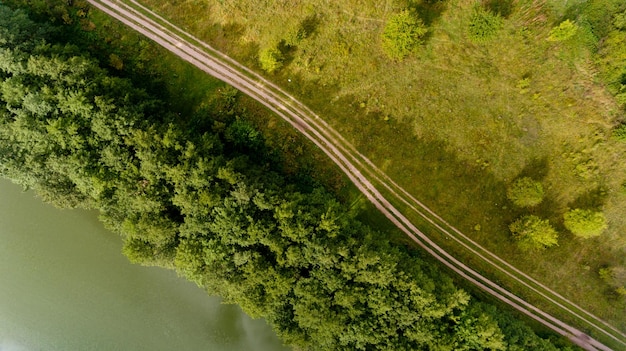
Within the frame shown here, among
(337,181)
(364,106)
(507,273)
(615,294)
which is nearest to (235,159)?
(337,181)

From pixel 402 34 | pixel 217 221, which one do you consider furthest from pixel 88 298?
pixel 402 34

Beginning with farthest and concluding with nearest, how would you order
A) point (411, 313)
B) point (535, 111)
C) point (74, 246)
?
point (74, 246) → point (535, 111) → point (411, 313)

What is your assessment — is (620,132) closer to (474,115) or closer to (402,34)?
(474,115)

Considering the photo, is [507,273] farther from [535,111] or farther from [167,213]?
[167,213]

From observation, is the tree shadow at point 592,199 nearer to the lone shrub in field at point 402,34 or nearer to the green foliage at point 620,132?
the green foliage at point 620,132

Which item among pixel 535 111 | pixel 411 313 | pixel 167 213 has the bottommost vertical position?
pixel 167 213
